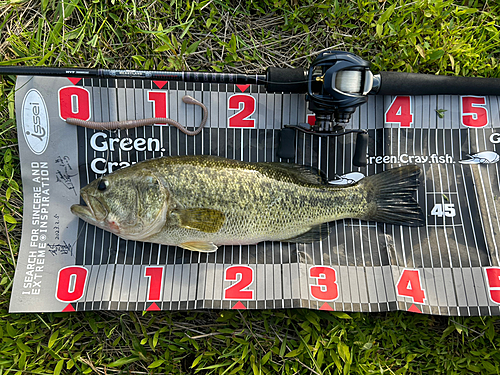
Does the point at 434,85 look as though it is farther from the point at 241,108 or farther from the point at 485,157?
the point at 241,108

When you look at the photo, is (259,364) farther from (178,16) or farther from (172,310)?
(178,16)

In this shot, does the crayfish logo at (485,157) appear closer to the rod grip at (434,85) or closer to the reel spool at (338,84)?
the rod grip at (434,85)

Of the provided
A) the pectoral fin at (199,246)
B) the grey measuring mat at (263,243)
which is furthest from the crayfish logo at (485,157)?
the pectoral fin at (199,246)

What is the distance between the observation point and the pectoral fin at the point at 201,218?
2.49 m

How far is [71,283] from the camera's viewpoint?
2705 millimetres

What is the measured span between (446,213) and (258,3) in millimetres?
2759

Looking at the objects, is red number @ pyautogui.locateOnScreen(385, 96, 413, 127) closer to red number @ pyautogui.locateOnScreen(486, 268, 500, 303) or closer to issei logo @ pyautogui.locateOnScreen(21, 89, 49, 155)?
red number @ pyautogui.locateOnScreen(486, 268, 500, 303)

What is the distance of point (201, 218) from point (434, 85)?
2.40 meters

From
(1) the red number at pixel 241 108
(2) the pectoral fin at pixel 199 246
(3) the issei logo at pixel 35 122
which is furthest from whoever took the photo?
(1) the red number at pixel 241 108

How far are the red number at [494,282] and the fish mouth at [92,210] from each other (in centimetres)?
347

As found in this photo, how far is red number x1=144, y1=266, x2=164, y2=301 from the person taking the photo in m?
2.70

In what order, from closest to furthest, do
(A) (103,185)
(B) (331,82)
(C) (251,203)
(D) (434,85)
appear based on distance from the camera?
1. (B) (331,82)
2. (A) (103,185)
3. (C) (251,203)
4. (D) (434,85)

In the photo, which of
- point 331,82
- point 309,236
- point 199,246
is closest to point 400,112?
point 331,82
